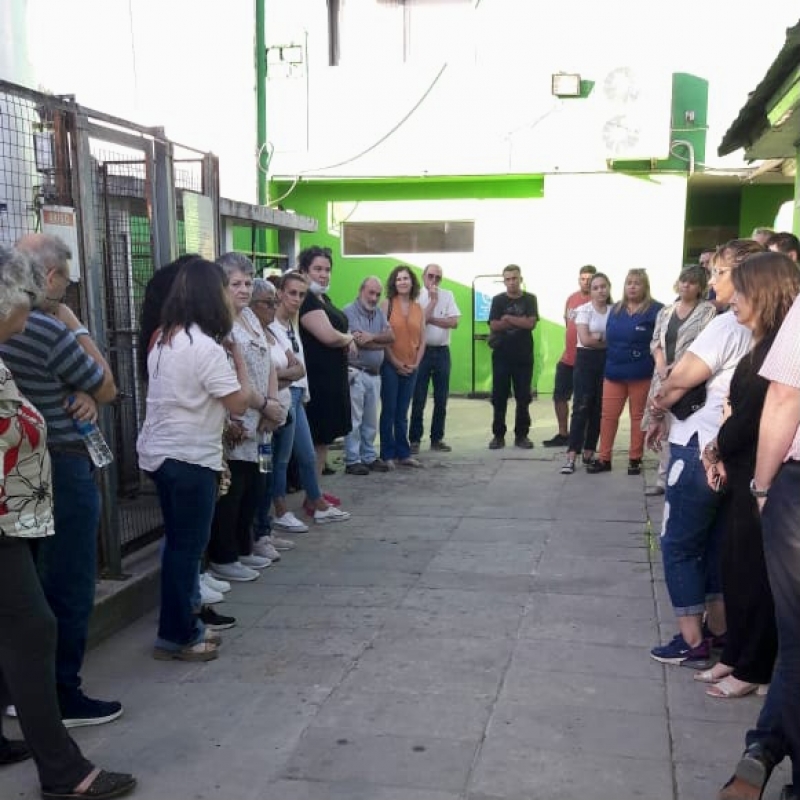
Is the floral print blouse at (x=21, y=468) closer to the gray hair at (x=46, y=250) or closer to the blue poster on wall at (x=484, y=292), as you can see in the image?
the gray hair at (x=46, y=250)

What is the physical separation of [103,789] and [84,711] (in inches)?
20.7

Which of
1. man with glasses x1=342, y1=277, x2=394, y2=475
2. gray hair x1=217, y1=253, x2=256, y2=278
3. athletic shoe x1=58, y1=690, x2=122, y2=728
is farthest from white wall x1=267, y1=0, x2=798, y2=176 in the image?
athletic shoe x1=58, y1=690, x2=122, y2=728

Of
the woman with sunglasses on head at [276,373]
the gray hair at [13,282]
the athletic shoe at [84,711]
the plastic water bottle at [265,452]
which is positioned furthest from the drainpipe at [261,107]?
the gray hair at [13,282]

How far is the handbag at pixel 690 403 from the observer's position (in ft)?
11.6

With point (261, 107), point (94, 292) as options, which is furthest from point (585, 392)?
point (261, 107)

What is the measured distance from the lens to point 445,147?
11445mm

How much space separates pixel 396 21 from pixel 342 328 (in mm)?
7212

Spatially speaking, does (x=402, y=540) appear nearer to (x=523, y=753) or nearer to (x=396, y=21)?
(x=523, y=753)

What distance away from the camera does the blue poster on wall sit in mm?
11719

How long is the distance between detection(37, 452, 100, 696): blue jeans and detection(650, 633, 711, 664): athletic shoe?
238 cm

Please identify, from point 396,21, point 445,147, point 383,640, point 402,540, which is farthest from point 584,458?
point 396,21

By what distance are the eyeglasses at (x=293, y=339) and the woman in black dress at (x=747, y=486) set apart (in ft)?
9.33

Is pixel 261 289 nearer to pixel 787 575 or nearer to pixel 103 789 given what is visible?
pixel 103 789

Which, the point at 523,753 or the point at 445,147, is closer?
the point at 523,753
